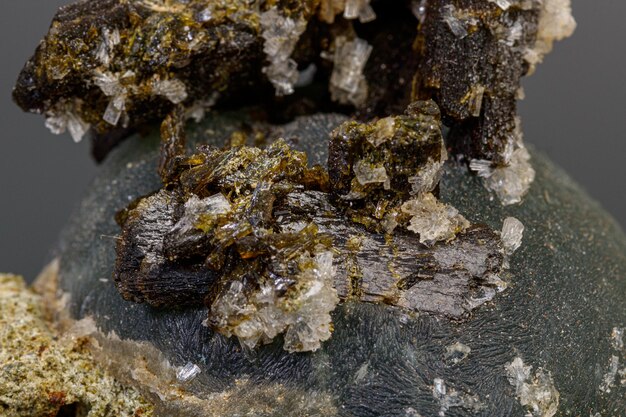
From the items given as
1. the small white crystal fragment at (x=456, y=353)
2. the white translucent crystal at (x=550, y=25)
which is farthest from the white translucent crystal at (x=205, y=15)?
the small white crystal fragment at (x=456, y=353)

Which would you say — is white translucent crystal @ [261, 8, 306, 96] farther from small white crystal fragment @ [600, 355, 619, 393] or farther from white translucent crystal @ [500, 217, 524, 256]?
small white crystal fragment @ [600, 355, 619, 393]

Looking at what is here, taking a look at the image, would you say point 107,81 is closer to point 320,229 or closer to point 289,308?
point 320,229

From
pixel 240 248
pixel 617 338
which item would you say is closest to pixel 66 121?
pixel 240 248

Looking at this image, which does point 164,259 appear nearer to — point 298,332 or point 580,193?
point 298,332

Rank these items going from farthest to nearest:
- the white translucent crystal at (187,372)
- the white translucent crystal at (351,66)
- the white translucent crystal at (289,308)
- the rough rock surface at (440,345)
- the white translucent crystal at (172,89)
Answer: the white translucent crystal at (351,66)
the white translucent crystal at (172,89)
the white translucent crystal at (187,372)
the rough rock surface at (440,345)
the white translucent crystal at (289,308)

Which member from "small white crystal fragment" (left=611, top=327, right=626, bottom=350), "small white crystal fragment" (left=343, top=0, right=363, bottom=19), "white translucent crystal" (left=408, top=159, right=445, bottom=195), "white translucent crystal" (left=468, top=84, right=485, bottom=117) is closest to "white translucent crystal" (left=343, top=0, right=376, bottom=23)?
"small white crystal fragment" (left=343, top=0, right=363, bottom=19)

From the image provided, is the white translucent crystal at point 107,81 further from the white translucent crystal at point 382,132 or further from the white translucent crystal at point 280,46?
the white translucent crystal at point 382,132

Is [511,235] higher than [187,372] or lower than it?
higher

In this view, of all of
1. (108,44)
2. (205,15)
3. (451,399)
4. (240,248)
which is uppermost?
(205,15)
